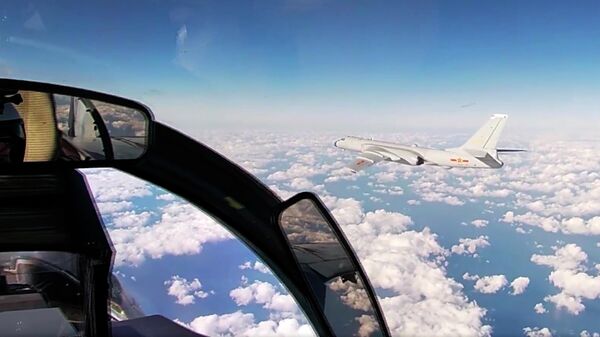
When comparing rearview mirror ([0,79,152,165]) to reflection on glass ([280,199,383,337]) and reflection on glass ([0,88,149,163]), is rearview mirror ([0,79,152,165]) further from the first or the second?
reflection on glass ([280,199,383,337])

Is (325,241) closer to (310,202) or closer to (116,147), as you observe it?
(310,202)

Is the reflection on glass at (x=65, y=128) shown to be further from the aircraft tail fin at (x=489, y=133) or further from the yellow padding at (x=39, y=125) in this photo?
the aircraft tail fin at (x=489, y=133)

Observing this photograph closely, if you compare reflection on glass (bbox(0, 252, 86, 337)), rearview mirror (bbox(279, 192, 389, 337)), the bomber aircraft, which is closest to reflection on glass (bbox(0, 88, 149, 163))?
reflection on glass (bbox(0, 252, 86, 337))

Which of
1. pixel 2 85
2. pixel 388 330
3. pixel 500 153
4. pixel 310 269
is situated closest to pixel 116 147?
pixel 2 85

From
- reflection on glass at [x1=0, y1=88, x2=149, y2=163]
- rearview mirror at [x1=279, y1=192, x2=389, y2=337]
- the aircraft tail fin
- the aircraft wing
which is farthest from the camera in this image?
the aircraft wing

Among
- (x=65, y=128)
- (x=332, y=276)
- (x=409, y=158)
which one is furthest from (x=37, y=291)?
(x=409, y=158)

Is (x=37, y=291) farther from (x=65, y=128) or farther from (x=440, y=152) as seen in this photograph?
(x=440, y=152)
